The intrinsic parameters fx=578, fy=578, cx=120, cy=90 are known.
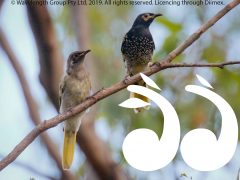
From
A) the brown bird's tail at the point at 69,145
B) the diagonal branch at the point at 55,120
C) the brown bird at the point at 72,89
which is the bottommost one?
the brown bird's tail at the point at 69,145

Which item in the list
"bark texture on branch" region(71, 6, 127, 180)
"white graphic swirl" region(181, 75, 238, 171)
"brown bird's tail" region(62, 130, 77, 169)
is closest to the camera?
"bark texture on branch" region(71, 6, 127, 180)

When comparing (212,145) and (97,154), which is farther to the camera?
(212,145)

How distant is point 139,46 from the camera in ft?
8.81

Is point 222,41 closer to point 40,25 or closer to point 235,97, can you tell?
point 235,97

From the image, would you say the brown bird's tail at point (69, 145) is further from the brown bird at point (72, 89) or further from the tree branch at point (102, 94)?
the tree branch at point (102, 94)

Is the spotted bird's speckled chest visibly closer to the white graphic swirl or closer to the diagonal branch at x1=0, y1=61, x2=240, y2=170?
the white graphic swirl

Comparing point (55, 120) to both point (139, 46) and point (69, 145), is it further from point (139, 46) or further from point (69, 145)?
point (139, 46)

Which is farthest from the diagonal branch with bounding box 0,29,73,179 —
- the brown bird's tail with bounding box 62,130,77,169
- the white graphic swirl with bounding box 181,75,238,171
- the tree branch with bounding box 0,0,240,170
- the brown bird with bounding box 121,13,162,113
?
the brown bird with bounding box 121,13,162,113

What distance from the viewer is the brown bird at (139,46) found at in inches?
105

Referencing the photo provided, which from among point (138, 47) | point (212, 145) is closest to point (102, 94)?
point (212, 145)

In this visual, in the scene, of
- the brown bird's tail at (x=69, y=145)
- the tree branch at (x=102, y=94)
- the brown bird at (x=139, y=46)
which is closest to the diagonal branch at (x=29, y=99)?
the tree branch at (x=102, y=94)

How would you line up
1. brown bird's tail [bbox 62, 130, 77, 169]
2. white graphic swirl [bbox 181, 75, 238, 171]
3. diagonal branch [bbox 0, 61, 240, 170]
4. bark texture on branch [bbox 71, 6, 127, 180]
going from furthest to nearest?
brown bird's tail [bbox 62, 130, 77, 169] < white graphic swirl [bbox 181, 75, 238, 171] < bark texture on branch [bbox 71, 6, 127, 180] < diagonal branch [bbox 0, 61, 240, 170]

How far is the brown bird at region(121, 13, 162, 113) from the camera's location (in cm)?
266

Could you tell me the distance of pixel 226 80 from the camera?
239 centimetres
